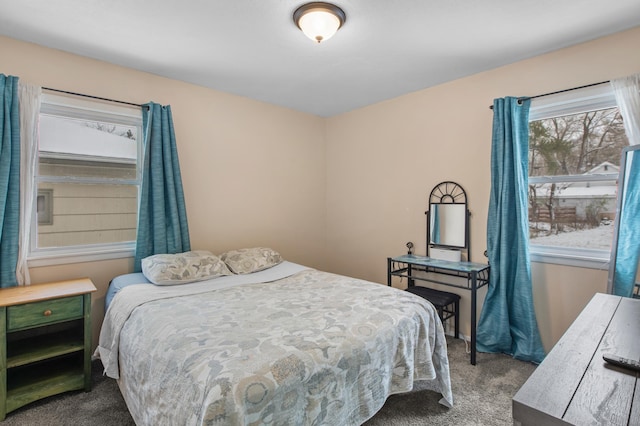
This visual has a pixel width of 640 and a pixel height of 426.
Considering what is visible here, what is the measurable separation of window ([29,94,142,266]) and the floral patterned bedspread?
768mm

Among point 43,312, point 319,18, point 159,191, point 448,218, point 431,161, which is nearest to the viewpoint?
point 319,18

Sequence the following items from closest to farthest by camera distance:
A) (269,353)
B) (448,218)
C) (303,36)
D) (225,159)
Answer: (269,353) < (303,36) < (448,218) < (225,159)

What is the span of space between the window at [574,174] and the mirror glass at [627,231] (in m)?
0.29

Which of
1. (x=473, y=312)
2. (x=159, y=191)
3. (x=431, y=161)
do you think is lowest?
(x=473, y=312)

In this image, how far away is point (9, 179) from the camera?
212 cm

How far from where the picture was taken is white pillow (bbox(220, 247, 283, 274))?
284 centimetres

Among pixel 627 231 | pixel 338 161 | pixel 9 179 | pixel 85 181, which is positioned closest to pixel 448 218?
pixel 627 231

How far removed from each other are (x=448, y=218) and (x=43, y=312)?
3.27m

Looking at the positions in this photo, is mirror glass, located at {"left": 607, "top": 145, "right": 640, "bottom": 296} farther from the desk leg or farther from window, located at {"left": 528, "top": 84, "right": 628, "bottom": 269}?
the desk leg

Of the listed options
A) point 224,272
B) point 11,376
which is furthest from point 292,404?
point 11,376

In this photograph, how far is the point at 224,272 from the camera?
2.69 meters

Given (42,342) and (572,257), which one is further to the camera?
(572,257)

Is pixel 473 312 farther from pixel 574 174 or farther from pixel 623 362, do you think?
pixel 623 362

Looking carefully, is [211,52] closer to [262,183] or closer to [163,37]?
[163,37]
